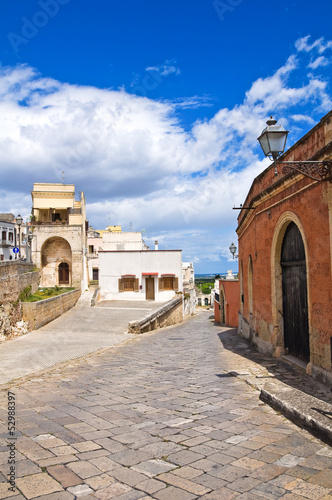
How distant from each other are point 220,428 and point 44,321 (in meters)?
14.4

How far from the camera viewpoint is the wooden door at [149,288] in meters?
31.1

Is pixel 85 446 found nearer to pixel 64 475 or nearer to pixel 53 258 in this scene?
pixel 64 475

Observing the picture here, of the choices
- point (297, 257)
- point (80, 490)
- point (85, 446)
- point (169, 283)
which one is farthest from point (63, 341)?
point (169, 283)

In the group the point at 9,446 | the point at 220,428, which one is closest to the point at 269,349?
the point at 220,428

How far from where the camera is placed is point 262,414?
491cm

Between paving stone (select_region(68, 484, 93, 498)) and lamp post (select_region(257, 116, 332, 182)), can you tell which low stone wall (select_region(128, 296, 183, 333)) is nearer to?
lamp post (select_region(257, 116, 332, 182))

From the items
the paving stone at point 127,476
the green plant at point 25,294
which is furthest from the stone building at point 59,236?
the paving stone at point 127,476

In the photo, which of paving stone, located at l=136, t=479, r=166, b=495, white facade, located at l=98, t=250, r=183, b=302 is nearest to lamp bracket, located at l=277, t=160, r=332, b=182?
paving stone, located at l=136, t=479, r=166, b=495

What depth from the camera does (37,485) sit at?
313 cm

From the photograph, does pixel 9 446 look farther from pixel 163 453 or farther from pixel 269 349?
pixel 269 349

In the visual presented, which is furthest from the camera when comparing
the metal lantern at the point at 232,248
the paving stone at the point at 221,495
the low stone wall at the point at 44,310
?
the metal lantern at the point at 232,248

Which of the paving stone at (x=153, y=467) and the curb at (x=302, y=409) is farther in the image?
the curb at (x=302, y=409)

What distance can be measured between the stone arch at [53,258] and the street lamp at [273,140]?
2924cm

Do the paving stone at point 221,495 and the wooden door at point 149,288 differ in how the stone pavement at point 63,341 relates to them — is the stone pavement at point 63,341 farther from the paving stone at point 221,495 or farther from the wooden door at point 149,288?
the wooden door at point 149,288
